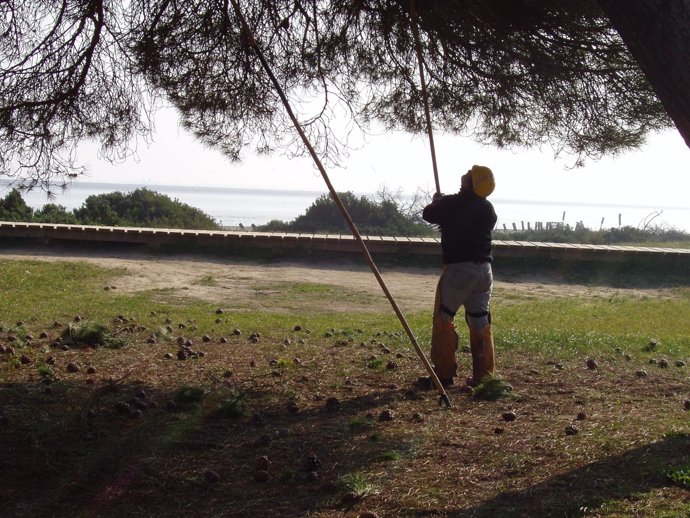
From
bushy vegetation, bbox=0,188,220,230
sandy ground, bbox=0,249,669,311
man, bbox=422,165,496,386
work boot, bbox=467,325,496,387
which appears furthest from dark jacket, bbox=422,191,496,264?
bushy vegetation, bbox=0,188,220,230

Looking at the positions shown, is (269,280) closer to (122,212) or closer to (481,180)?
(481,180)

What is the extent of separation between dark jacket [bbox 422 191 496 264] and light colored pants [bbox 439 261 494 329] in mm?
77

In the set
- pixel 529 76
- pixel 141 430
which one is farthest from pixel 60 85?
pixel 529 76

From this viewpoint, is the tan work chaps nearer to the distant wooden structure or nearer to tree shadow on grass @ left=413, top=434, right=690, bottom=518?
tree shadow on grass @ left=413, top=434, right=690, bottom=518

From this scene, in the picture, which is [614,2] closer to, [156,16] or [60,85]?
[156,16]

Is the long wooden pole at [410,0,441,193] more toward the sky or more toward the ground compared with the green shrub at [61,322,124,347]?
more toward the sky

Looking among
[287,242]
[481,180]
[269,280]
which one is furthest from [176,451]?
[287,242]

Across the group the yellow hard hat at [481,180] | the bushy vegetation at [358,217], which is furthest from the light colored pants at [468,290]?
the bushy vegetation at [358,217]

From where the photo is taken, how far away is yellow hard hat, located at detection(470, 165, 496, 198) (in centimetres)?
676

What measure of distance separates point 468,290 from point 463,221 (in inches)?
22.0

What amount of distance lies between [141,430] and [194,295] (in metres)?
7.91

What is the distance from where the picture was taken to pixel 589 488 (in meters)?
4.45

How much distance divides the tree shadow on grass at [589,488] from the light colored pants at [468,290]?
2084mm

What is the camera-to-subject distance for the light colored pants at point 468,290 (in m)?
6.75
